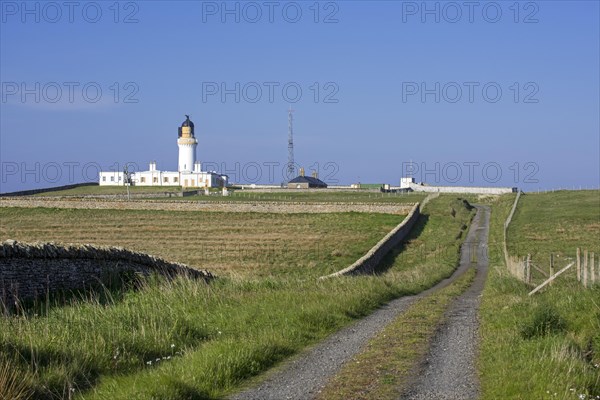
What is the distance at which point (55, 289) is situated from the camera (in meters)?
17.0

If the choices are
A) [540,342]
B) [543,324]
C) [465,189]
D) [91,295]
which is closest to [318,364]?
[540,342]

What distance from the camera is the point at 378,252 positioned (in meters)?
36.2

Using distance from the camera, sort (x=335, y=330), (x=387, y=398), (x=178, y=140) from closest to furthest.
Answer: (x=387, y=398) → (x=335, y=330) → (x=178, y=140)

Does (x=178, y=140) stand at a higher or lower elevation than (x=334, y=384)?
higher

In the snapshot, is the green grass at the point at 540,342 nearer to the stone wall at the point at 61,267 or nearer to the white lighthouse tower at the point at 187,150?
the stone wall at the point at 61,267

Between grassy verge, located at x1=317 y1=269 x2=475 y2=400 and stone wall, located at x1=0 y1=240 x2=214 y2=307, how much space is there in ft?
22.6

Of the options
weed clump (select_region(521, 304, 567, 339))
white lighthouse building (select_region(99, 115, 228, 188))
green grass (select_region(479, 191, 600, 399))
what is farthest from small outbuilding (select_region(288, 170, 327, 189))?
weed clump (select_region(521, 304, 567, 339))

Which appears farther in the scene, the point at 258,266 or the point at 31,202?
the point at 31,202

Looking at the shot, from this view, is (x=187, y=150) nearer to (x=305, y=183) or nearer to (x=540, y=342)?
(x=305, y=183)

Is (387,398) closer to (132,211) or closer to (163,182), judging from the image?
(132,211)

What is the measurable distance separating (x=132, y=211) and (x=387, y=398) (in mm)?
60878

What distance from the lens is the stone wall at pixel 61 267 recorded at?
51.9 ft

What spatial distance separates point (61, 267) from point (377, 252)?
67.1 ft

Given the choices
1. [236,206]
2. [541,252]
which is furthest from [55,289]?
[236,206]
